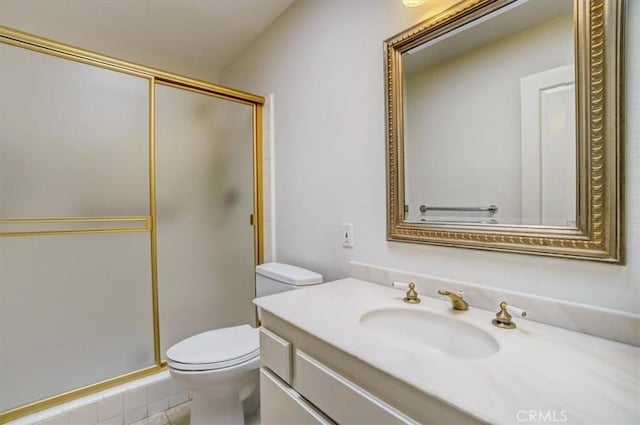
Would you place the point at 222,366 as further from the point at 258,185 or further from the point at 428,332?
the point at 258,185

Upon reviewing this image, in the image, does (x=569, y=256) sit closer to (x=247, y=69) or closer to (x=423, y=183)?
(x=423, y=183)

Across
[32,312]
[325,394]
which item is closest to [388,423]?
[325,394]

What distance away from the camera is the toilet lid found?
1258 millimetres

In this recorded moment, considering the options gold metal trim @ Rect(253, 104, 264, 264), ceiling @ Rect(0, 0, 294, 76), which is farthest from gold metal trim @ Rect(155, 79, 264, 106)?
ceiling @ Rect(0, 0, 294, 76)

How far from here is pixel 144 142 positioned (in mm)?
A: 1648

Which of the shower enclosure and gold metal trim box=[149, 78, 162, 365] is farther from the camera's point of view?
gold metal trim box=[149, 78, 162, 365]

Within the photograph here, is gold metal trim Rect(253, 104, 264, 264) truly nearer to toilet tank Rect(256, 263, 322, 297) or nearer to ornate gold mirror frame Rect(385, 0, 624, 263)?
toilet tank Rect(256, 263, 322, 297)

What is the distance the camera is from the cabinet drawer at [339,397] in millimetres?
615

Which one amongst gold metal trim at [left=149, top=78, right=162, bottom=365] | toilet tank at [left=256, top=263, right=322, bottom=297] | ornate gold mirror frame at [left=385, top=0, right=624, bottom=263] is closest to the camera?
ornate gold mirror frame at [left=385, top=0, right=624, bottom=263]

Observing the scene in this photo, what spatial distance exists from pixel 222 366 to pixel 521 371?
1126mm

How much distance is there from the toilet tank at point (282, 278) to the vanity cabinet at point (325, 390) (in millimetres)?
457

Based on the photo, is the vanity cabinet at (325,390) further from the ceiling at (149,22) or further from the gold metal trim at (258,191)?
the ceiling at (149,22)

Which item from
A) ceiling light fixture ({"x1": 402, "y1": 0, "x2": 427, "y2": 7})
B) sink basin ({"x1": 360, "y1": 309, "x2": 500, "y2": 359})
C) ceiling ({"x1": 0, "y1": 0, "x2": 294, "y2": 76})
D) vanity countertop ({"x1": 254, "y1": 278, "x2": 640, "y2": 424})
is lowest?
sink basin ({"x1": 360, "y1": 309, "x2": 500, "y2": 359})

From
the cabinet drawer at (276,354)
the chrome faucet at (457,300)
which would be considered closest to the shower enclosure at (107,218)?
the cabinet drawer at (276,354)
